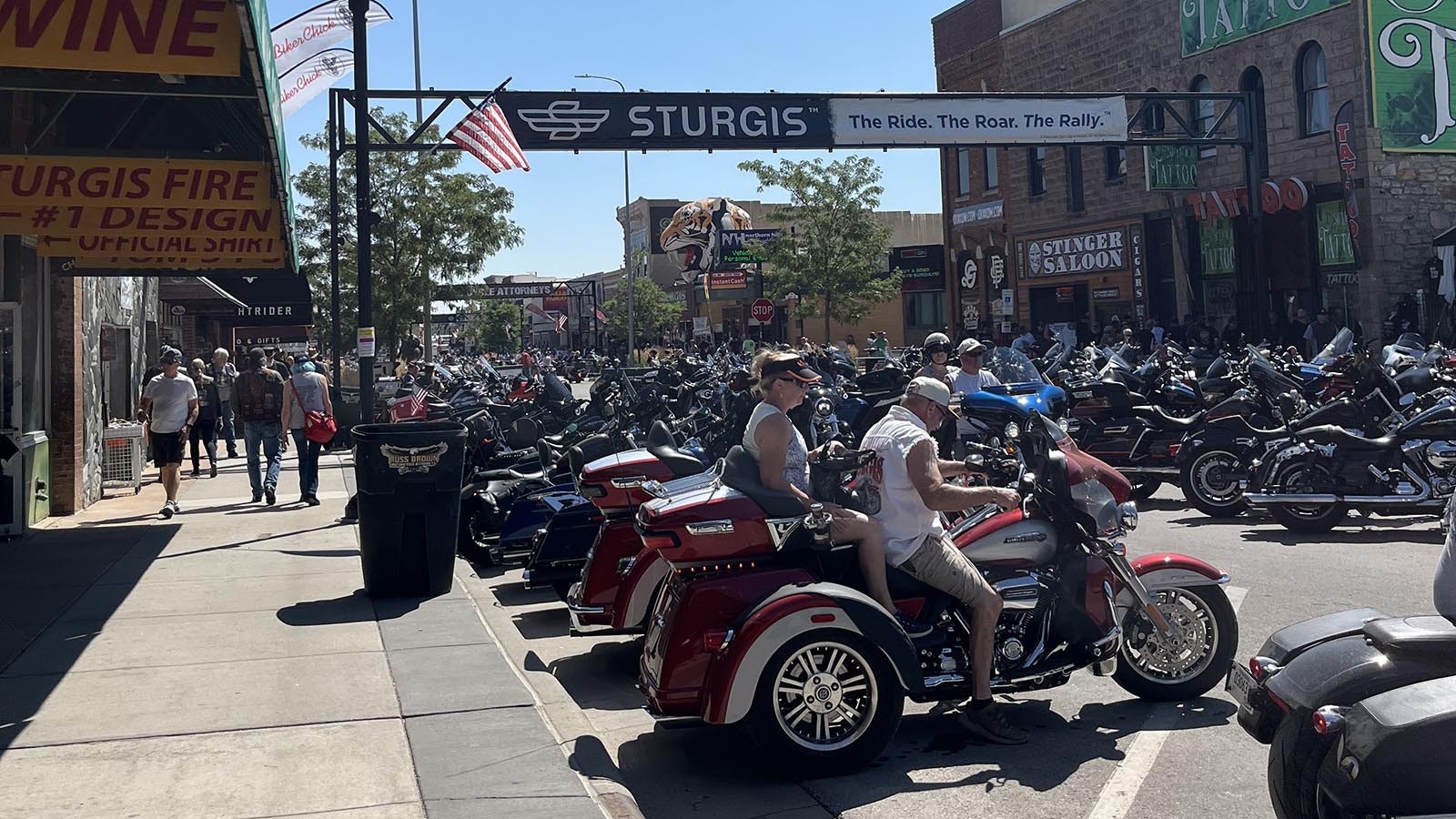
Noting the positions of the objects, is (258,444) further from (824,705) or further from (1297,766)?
(1297,766)

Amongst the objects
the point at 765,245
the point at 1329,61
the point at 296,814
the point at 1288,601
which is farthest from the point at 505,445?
the point at 765,245

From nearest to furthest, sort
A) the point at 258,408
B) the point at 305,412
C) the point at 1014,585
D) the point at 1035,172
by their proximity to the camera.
→ the point at 1014,585, the point at 305,412, the point at 258,408, the point at 1035,172

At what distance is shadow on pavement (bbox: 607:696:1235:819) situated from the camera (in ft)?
17.9

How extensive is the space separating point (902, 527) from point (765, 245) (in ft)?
148

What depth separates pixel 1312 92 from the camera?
2842 cm

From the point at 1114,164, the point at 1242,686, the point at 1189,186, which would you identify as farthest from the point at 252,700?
the point at 1114,164

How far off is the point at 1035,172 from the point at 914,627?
34.8 metres

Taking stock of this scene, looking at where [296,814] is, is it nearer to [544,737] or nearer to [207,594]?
[544,737]

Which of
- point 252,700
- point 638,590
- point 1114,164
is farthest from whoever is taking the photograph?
point 1114,164

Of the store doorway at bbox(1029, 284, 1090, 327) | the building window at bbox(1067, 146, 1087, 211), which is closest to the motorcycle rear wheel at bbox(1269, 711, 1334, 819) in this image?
the store doorway at bbox(1029, 284, 1090, 327)

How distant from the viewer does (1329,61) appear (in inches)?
1085

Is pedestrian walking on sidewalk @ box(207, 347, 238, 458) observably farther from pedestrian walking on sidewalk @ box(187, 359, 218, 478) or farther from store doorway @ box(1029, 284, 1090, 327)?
store doorway @ box(1029, 284, 1090, 327)

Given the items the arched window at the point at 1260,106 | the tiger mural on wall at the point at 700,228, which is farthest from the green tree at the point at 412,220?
the tiger mural on wall at the point at 700,228

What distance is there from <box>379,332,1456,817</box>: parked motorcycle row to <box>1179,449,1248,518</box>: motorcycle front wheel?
2cm
